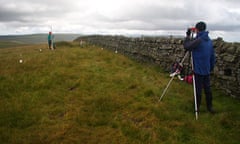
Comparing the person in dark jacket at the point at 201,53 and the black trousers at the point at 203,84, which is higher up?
the person in dark jacket at the point at 201,53

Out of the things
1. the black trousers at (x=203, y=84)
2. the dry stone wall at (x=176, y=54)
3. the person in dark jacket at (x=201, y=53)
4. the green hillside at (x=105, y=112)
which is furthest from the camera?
the dry stone wall at (x=176, y=54)

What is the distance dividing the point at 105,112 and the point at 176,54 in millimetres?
6776

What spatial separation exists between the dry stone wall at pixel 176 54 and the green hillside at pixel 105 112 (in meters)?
Result: 0.64

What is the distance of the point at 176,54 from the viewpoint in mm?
12273

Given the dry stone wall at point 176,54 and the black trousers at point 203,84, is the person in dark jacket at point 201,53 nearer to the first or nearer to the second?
the black trousers at point 203,84

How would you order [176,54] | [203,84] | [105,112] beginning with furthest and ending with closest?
[176,54], [203,84], [105,112]

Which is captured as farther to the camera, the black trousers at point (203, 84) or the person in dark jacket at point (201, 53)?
the black trousers at point (203, 84)

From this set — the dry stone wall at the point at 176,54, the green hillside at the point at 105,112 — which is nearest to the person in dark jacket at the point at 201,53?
the green hillside at the point at 105,112

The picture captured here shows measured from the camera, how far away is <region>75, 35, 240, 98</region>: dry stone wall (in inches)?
332

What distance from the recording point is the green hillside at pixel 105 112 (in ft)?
18.3

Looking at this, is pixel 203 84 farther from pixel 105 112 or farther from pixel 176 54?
pixel 176 54

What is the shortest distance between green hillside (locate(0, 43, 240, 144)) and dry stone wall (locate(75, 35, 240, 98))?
642 millimetres

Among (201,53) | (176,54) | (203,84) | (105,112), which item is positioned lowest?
(105,112)

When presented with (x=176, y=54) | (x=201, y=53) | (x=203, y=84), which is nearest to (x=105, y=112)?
(x=203, y=84)
